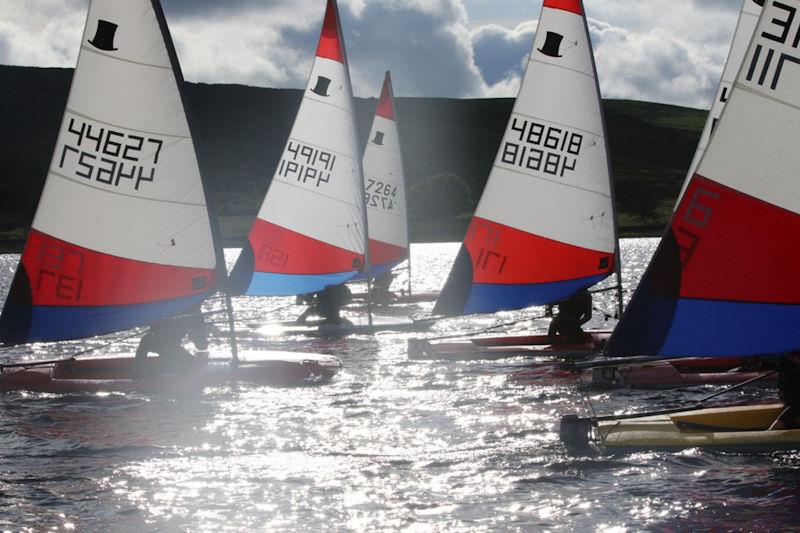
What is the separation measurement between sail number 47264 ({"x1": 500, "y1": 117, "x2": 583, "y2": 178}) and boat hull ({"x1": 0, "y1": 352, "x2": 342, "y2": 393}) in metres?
6.82

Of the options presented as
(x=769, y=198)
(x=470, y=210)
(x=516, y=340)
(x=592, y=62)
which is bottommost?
(x=516, y=340)

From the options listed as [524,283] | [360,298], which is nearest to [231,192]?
[360,298]

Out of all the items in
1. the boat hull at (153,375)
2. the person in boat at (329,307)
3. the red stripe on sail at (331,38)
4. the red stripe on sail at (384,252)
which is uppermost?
the red stripe on sail at (331,38)

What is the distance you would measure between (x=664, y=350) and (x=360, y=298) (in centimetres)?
3076

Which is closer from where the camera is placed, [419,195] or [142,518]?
[142,518]

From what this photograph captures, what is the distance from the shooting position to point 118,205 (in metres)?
19.4

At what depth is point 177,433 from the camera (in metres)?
17.5

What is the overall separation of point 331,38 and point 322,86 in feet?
4.87

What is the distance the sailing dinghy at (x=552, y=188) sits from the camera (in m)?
23.7

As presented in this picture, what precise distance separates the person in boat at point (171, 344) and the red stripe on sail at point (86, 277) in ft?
2.52

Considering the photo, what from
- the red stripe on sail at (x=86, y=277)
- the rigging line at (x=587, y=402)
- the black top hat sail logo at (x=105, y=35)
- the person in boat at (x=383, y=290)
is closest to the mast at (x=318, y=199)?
the red stripe on sail at (x=86, y=277)

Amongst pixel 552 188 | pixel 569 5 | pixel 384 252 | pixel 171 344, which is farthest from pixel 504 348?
pixel 384 252

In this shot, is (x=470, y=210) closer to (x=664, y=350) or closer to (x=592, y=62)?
(x=592, y=62)

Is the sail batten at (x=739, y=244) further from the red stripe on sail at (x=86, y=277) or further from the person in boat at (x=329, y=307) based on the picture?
the person in boat at (x=329, y=307)
